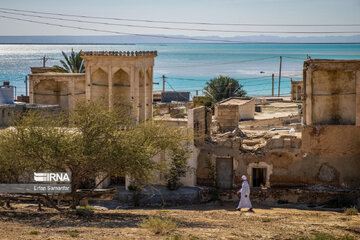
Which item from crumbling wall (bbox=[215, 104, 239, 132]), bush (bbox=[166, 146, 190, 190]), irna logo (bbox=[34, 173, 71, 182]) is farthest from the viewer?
crumbling wall (bbox=[215, 104, 239, 132])

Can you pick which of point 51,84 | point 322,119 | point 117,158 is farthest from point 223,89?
point 117,158

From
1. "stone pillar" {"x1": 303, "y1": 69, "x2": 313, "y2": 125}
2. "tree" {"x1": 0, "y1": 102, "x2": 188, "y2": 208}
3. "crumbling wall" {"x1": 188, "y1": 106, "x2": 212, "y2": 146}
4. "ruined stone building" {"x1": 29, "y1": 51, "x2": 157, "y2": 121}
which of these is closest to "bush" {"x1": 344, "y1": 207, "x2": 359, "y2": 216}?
"stone pillar" {"x1": 303, "y1": 69, "x2": 313, "y2": 125}

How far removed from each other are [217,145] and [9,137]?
30.7ft

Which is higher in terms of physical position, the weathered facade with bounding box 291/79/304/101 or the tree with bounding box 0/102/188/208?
the weathered facade with bounding box 291/79/304/101

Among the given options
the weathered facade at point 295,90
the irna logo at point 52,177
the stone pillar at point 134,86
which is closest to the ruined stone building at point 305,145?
the irna logo at point 52,177

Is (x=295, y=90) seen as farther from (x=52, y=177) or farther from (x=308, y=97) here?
(x=52, y=177)

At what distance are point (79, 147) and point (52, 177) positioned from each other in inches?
65.8

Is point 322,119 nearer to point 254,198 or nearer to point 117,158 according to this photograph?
point 254,198

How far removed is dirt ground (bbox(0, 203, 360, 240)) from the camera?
13.3 metres

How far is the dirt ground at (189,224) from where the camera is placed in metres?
13.3

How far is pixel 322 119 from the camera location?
77.1ft

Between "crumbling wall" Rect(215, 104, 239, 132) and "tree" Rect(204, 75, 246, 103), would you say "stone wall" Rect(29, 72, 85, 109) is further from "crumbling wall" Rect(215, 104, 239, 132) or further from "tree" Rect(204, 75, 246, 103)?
"tree" Rect(204, 75, 246, 103)

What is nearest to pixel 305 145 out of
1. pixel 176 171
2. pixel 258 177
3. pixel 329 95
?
pixel 258 177

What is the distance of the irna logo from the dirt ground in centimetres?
97
